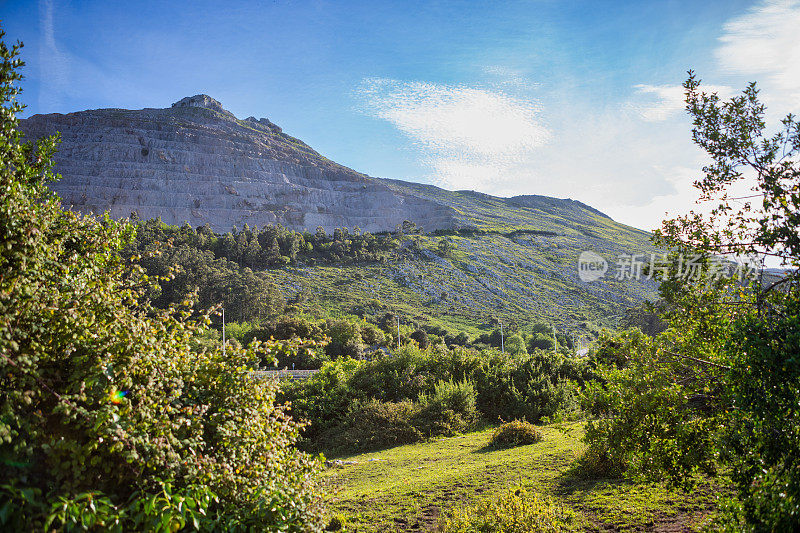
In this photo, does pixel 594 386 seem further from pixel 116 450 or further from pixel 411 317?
pixel 411 317

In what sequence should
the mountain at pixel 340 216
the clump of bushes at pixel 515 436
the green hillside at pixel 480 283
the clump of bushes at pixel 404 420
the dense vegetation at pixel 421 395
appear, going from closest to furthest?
the clump of bushes at pixel 515 436 → the clump of bushes at pixel 404 420 → the dense vegetation at pixel 421 395 → the green hillside at pixel 480 283 → the mountain at pixel 340 216

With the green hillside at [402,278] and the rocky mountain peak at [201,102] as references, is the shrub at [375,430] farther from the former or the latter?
the rocky mountain peak at [201,102]

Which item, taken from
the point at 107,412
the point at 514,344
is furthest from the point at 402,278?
the point at 107,412

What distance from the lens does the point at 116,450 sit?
2.97 m

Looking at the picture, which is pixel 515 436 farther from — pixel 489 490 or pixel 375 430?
pixel 489 490

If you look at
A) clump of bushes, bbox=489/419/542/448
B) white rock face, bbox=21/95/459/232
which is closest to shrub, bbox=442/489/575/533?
clump of bushes, bbox=489/419/542/448

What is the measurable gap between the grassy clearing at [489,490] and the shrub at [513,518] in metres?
0.51

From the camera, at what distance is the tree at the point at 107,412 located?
8.87ft

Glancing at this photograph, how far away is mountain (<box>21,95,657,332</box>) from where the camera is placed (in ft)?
217

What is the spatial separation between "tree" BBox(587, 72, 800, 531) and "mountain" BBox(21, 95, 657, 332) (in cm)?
5066

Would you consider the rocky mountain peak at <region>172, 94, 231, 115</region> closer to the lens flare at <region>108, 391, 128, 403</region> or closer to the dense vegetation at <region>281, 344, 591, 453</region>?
the dense vegetation at <region>281, 344, 591, 453</region>

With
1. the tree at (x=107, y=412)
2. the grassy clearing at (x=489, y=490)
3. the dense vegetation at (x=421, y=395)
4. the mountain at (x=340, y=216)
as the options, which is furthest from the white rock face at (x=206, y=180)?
the tree at (x=107, y=412)

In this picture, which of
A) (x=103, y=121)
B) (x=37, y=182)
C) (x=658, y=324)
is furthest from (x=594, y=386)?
(x=103, y=121)

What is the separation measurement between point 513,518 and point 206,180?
117972 millimetres
